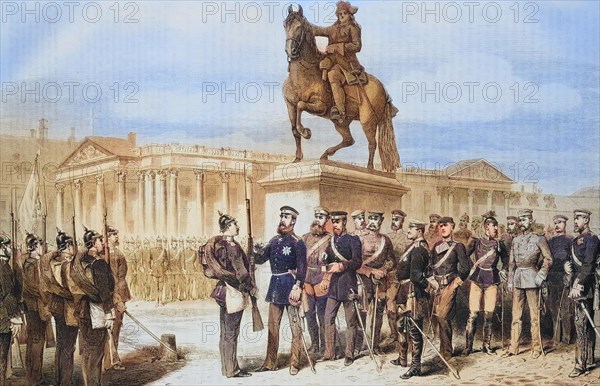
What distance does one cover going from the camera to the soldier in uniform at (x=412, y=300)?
9.91m

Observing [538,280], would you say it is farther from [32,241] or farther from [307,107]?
[32,241]

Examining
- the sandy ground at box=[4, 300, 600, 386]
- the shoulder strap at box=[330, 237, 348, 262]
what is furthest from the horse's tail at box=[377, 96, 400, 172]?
the sandy ground at box=[4, 300, 600, 386]

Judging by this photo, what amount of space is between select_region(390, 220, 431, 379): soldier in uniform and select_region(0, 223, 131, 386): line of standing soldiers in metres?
2.97

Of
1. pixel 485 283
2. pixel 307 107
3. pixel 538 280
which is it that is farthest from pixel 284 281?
pixel 538 280

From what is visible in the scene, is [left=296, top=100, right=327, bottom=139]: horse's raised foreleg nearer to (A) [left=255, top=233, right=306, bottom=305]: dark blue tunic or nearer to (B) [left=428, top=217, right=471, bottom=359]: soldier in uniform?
(A) [left=255, top=233, right=306, bottom=305]: dark blue tunic

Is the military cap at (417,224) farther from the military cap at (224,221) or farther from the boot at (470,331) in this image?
the military cap at (224,221)

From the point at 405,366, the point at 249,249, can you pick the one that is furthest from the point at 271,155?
the point at 405,366

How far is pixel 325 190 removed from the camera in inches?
400

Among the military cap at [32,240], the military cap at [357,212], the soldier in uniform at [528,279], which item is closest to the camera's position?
the soldier in uniform at [528,279]

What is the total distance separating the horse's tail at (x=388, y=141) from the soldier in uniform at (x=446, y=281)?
42.6 inches

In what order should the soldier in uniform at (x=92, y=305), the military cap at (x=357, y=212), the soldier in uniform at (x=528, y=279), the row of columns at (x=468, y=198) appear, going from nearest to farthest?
the soldier in uniform at (x=92, y=305) < the soldier in uniform at (x=528, y=279) < the military cap at (x=357, y=212) < the row of columns at (x=468, y=198)

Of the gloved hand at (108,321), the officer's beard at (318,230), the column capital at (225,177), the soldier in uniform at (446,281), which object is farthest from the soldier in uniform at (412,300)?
the gloved hand at (108,321)

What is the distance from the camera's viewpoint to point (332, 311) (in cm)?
994

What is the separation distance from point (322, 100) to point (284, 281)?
6.62 feet
